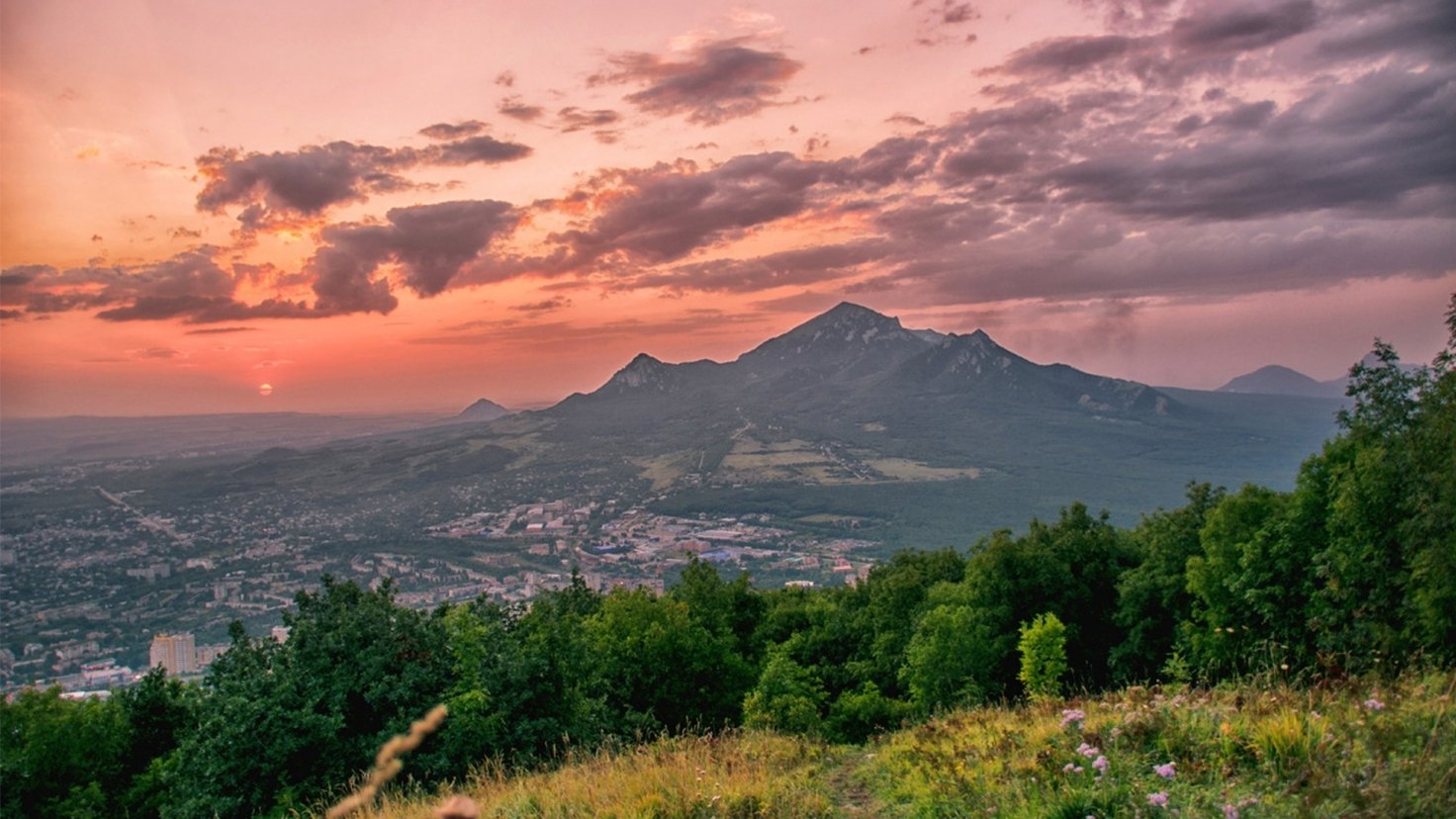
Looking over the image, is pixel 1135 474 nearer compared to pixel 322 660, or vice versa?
pixel 322 660

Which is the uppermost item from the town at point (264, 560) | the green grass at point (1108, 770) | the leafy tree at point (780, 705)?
the green grass at point (1108, 770)

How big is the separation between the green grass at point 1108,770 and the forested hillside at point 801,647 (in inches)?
44.8

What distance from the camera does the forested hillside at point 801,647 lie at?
1380 cm

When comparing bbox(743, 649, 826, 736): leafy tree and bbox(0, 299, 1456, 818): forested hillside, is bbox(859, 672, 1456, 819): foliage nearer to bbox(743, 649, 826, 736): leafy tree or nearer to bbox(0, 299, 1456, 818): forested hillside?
bbox(0, 299, 1456, 818): forested hillside

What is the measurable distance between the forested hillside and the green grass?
1.14 meters

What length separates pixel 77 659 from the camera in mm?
41594

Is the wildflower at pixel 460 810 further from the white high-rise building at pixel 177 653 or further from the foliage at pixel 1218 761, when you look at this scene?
the white high-rise building at pixel 177 653

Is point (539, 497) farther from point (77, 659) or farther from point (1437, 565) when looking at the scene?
point (1437, 565)

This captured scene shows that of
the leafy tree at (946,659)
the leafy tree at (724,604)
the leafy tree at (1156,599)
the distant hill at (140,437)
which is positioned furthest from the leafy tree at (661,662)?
the distant hill at (140,437)

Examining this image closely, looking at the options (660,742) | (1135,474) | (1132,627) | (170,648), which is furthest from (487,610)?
(1135,474)

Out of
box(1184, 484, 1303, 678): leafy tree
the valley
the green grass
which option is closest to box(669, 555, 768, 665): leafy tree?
the valley

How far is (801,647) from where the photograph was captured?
37.1 metres

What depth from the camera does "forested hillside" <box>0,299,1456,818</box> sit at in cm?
1380

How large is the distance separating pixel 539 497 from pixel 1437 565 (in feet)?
439
